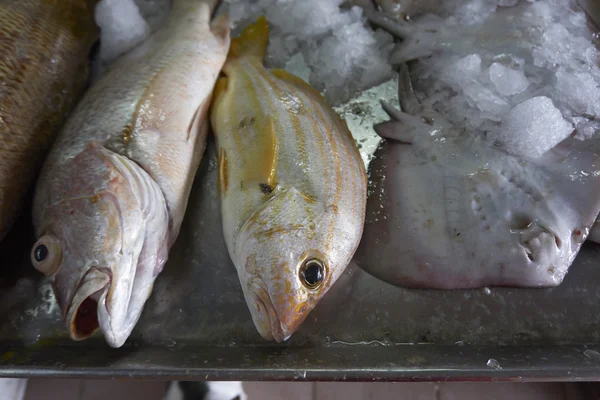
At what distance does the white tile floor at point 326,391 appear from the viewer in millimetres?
2029

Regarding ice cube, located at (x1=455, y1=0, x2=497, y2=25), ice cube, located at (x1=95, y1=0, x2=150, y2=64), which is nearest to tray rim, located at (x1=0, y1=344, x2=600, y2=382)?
ice cube, located at (x1=95, y1=0, x2=150, y2=64)

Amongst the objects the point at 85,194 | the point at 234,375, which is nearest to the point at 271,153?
the point at 85,194

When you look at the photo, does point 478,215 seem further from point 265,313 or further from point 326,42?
point 326,42

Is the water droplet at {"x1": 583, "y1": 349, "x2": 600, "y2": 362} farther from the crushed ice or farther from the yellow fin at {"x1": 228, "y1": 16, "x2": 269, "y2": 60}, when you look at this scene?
the yellow fin at {"x1": 228, "y1": 16, "x2": 269, "y2": 60}

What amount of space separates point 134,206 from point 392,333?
1032mm

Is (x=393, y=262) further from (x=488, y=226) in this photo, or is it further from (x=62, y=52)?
(x=62, y=52)

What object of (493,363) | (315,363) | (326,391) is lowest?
(326,391)

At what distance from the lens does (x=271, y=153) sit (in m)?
1.48

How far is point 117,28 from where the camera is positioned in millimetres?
1897

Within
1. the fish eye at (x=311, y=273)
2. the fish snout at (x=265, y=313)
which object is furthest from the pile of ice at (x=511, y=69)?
the fish snout at (x=265, y=313)

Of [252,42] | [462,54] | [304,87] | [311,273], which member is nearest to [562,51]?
[462,54]

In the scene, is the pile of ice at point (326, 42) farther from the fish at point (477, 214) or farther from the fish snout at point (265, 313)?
the fish snout at point (265, 313)

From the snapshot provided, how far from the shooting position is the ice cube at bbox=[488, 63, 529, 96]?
181 centimetres

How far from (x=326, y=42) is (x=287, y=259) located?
1.17 meters
